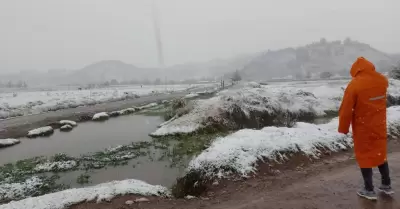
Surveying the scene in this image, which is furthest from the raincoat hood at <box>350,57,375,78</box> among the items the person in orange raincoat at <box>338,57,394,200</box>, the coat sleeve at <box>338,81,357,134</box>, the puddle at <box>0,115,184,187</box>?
the puddle at <box>0,115,184,187</box>

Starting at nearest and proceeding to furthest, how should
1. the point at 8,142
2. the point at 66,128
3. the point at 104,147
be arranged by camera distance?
1. the point at 104,147
2. the point at 8,142
3. the point at 66,128

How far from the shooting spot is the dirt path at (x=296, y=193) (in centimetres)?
596

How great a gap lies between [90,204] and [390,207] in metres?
6.97

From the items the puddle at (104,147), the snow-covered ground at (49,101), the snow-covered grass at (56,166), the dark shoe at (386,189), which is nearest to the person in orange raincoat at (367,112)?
the dark shoe at (386,189)

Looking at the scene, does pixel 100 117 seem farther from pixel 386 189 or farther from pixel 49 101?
pixel 386 189

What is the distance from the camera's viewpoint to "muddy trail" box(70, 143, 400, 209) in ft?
19.6

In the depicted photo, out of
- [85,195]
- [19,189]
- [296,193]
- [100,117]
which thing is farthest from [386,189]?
[100,117]

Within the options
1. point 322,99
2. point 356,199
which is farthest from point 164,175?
point 322,99

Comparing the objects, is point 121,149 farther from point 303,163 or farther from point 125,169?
point 303,163

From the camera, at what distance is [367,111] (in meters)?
5.50

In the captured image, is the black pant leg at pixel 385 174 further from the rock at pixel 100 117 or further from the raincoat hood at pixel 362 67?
the rock at pixel 100 117

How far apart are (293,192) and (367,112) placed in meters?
2.62

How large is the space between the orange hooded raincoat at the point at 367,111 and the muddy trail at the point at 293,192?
0.99 m

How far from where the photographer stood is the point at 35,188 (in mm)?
10492
